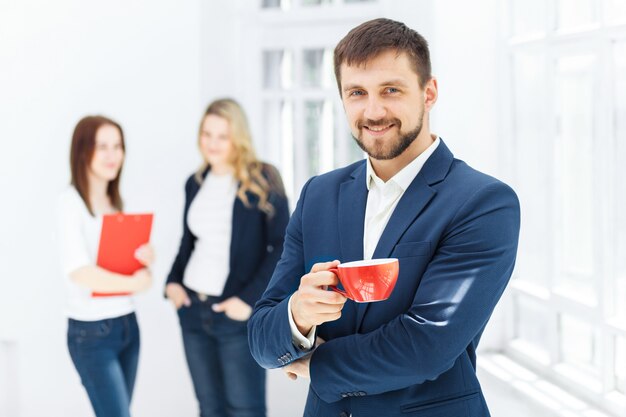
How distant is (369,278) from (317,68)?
2635mm

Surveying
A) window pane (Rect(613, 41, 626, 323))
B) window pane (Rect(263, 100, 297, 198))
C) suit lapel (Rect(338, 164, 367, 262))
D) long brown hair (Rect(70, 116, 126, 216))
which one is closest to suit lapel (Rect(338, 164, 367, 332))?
suit lapel (Rect(338, 164, 367, 262))

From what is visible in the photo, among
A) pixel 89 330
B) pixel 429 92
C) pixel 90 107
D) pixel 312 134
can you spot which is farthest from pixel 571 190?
Answer: pixel 90 107

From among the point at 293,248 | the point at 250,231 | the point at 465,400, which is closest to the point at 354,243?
the point at 293,248

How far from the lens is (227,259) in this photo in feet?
10.4

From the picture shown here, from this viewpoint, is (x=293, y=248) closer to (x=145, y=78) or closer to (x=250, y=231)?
(x=250, y=231)

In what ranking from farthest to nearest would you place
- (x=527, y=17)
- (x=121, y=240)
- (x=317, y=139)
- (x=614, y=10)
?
1. (x=317, y=139)
2. (x=121, y=240)
3. (x=527, y=17)
4. (x=614, y=10)

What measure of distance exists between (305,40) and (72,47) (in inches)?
44.8

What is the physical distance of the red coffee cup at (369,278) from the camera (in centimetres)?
132

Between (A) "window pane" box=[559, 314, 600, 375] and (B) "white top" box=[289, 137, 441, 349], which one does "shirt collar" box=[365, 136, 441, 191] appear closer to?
(B) "white top" box=[289, 137, 441, 349]

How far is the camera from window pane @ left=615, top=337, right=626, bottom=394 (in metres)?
2.19

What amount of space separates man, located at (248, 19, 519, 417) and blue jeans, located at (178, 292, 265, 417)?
1.50m

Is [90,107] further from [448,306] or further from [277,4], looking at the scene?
[448,306]

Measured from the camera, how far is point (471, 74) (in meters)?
2.82

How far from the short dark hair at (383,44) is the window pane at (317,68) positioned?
2.27m
